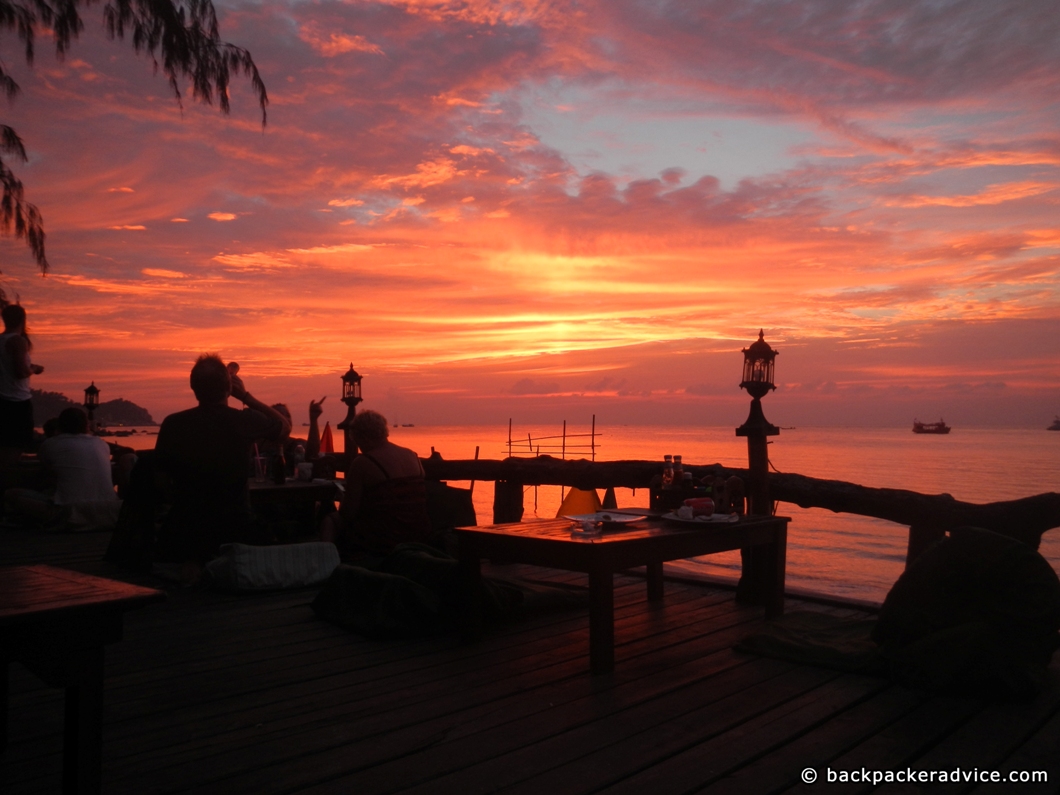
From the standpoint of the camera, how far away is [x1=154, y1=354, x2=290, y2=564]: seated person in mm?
5289

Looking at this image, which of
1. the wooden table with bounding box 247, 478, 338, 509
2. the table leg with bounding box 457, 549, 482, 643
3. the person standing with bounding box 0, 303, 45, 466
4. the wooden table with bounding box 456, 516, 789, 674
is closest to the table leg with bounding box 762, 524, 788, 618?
the wooden table with bounding box 456, 516, 789, 674

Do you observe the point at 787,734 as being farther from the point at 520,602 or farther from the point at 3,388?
the point at 3,388

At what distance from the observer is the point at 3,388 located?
5953 mm

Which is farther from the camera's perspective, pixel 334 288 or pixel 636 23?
pixel 334 288

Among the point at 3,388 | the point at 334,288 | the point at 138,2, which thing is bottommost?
the point at 3,388

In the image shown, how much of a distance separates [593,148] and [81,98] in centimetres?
567

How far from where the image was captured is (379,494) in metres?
5.46

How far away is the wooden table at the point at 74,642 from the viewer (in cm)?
190

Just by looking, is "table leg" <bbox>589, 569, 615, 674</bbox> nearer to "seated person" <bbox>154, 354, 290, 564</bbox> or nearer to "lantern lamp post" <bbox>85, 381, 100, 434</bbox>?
Result: "seated person" <bbox>154, 354, 290, 564</bbox>

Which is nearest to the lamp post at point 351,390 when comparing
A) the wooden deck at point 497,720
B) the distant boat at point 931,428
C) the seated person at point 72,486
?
the seated person at point 72,486

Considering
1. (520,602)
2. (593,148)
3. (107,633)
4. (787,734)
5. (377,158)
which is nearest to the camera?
(107,633)

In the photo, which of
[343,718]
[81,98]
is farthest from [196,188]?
Answer: [343,718]

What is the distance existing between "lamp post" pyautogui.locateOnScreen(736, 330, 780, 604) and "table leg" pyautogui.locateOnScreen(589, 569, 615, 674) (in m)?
1.74

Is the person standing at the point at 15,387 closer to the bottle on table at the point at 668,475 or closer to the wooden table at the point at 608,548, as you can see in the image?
the wooden table at the point at 608,548
